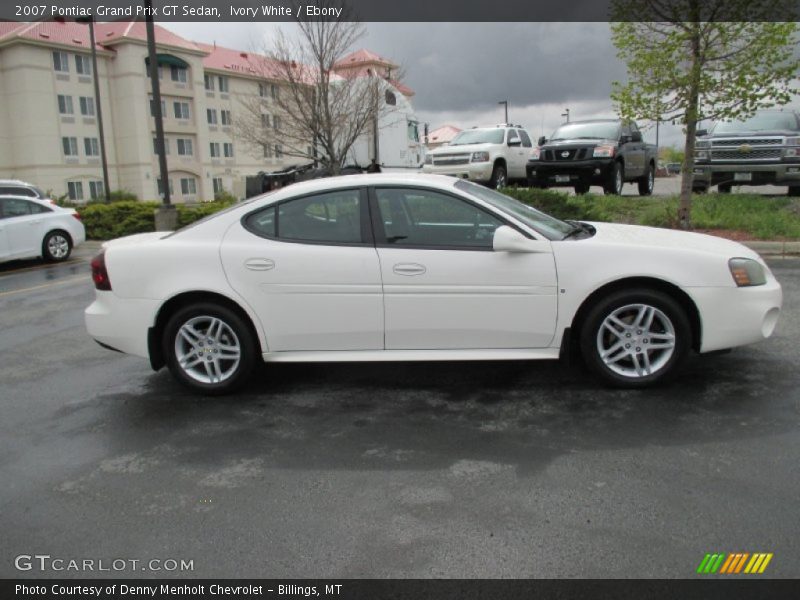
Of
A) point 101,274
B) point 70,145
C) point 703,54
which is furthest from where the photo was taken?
point 70,145

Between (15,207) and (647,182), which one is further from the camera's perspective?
(647,182)

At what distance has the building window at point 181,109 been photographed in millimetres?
56875

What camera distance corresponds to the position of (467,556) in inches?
112

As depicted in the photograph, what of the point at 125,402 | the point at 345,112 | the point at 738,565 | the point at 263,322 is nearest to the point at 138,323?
the point at 125,402

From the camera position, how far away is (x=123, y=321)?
497 centimetres

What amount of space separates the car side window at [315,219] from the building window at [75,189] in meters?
52.5

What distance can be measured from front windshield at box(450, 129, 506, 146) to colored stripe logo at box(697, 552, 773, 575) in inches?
641

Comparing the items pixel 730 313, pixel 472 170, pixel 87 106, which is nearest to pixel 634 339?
pixel 730 313

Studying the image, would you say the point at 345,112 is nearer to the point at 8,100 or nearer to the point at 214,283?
the point at 214,283

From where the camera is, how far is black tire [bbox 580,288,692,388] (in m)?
4.62

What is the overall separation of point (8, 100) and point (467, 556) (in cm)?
5751

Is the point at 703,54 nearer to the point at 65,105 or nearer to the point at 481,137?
the point at 481,137

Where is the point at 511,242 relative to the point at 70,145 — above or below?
below

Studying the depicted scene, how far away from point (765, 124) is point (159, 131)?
13.2m
